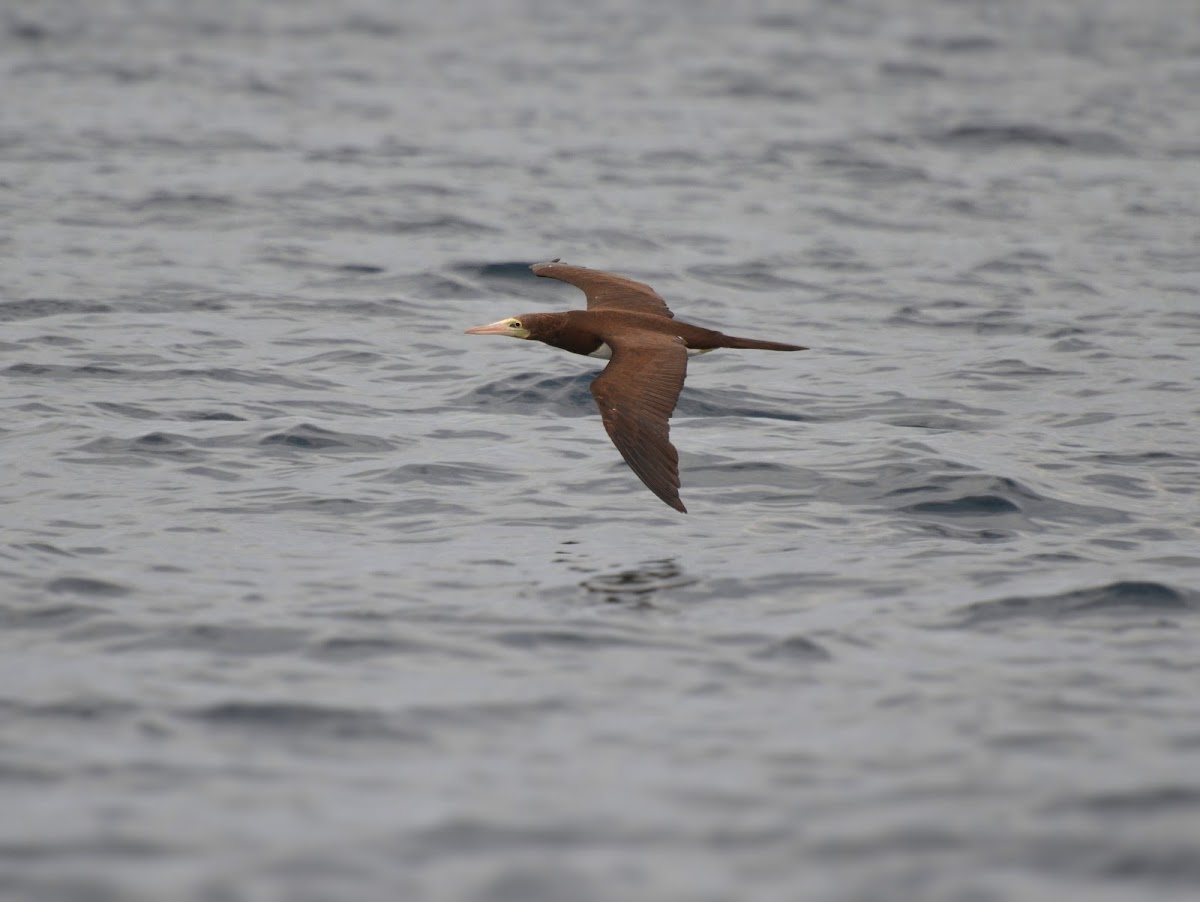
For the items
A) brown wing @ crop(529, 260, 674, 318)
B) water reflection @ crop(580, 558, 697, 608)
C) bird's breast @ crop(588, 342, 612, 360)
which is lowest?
water reflection @ crop(580, 558, 697, 608)

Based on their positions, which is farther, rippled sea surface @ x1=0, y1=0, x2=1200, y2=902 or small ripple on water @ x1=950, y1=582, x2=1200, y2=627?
small ripple on water @ x1=950, y1=582, x2=1200, y2=627

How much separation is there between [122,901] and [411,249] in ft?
35.6

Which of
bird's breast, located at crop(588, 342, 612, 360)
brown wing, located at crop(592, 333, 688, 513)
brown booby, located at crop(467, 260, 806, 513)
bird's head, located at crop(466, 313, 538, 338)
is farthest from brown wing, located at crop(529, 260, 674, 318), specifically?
brown wing, located at crop(592, 333, 688, 513)

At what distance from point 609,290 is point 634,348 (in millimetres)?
1771

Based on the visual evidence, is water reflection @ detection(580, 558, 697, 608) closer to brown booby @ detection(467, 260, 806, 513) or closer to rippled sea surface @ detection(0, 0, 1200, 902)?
rippled sea surface @ detection(0, 0, 1200, 902)

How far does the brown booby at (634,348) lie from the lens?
27.8 ft

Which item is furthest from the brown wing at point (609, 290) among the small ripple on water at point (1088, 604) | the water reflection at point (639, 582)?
the small ripple on water at point (1088, 604)

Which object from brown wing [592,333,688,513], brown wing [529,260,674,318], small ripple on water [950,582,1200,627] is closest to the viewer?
small ripple on water [950,582,1200,627]

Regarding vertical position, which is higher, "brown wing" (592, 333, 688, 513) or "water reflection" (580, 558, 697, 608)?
"brown wing" (592, 333, 688, 513)

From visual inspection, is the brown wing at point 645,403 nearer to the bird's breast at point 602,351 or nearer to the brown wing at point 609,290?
the bird's breast at point 602,351

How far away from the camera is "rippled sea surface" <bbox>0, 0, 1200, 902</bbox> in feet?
18.3

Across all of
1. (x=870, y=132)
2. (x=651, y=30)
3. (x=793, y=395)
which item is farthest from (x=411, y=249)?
(x=651, y=30)

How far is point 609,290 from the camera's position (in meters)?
11.1

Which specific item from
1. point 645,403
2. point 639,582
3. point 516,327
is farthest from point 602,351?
point 639,582
